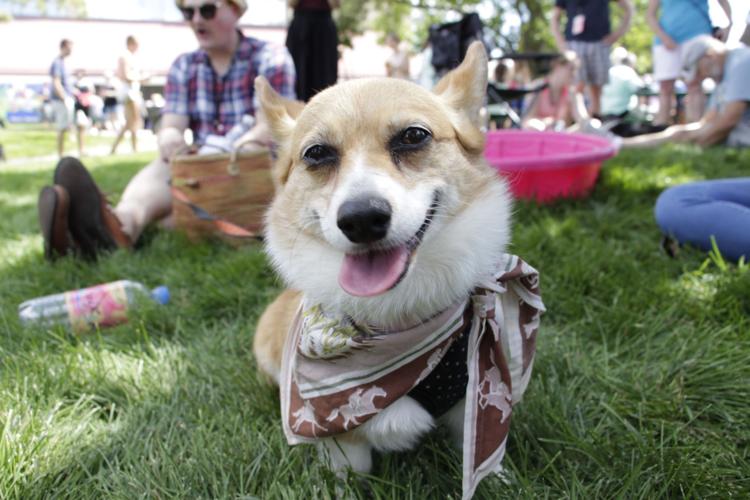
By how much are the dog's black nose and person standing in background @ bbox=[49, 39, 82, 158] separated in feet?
34.4

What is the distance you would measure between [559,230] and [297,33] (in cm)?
299

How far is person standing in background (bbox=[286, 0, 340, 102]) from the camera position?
459 cm

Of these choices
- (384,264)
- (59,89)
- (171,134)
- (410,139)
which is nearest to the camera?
(384,264)

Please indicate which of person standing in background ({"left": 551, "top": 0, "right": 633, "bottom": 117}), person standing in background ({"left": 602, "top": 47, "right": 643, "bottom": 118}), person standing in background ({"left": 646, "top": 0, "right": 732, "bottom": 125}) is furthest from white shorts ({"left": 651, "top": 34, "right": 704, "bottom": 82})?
person standing in background ({"left": 602, "top": 47, "right": 643, "bottom": 118})

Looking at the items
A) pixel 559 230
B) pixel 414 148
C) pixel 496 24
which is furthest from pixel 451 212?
pixel 496 24

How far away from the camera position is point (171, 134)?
350 centimetres

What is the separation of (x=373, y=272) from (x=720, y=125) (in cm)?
521

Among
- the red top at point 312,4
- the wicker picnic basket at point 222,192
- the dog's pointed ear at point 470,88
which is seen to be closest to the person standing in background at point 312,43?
the red top at point 312,4

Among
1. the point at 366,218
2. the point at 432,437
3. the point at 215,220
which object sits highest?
the point at 366,218

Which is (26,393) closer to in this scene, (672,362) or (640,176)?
(672,362)

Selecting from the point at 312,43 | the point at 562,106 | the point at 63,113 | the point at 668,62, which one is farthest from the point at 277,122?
the point at 63,113

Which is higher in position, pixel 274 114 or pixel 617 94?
pixel 617 94

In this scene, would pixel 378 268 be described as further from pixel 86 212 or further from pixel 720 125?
pixel 720 125

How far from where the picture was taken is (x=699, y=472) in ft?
4.17
